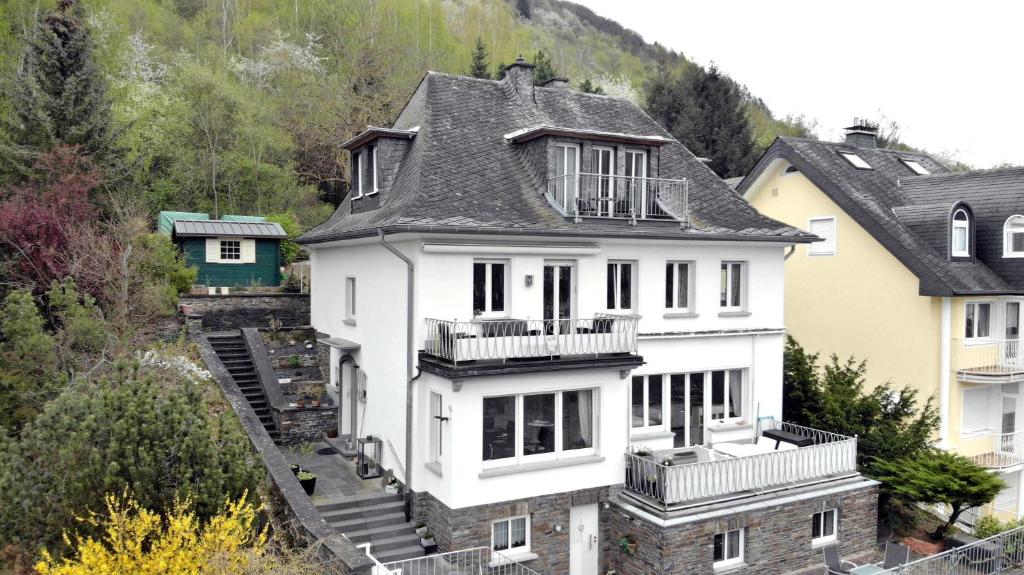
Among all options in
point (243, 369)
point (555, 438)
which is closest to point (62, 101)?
point (243, 369)

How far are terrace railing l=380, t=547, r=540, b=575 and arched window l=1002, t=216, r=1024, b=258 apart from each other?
55.4ft

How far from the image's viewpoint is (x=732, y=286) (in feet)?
56.4

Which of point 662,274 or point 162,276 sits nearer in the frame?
point 662,274

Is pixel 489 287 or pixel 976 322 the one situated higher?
pixel 489 287

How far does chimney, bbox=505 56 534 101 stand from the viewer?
18375 mm

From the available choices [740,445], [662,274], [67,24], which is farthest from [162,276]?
[740,445]

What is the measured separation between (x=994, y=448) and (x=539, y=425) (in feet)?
50.0

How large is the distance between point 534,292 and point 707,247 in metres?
4.66

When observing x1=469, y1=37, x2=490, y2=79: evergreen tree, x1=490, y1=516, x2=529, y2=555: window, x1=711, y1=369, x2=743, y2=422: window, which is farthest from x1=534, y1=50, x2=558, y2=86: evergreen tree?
x1=490, y1=516, x2=529, y2=555: window

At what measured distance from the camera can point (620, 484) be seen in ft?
47.3

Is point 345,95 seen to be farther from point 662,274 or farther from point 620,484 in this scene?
point 620,484

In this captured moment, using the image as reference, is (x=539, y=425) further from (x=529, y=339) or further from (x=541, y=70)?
(x=541, y=70)

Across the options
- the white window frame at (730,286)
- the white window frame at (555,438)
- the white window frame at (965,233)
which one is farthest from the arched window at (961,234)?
the white window frame at (555,438)

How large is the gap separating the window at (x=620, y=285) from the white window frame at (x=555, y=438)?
2.47m
